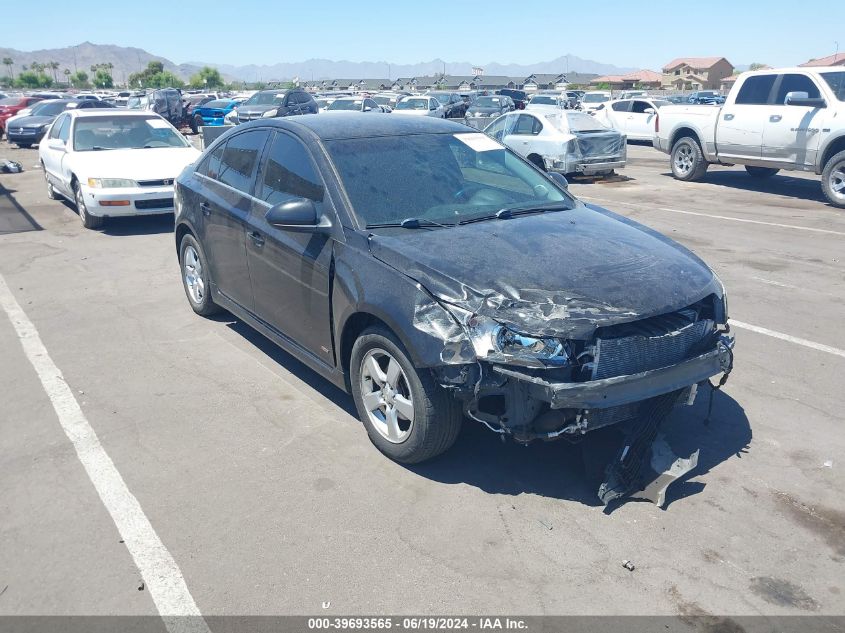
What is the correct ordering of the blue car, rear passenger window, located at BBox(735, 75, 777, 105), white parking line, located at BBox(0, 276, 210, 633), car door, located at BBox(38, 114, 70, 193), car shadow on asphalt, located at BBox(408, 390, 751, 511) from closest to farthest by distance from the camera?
white parking line, located at BBox(0, 276, 210, 633), car shadow on asphalt, located at BBox(408, 390, 751, 511), car door, located at BBox(38, 114, 70, 193), rear passenger window, located at BBox(735, 75, 777, 105), the blue car

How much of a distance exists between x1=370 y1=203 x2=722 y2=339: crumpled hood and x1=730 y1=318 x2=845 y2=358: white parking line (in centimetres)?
215

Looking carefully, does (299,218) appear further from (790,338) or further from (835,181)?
(835,181)

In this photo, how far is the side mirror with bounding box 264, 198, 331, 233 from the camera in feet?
14.3

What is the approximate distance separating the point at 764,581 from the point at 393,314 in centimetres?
210

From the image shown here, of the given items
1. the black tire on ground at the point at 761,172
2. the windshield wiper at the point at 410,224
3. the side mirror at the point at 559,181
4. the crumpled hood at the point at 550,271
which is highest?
the side mirror at the point at 559,181

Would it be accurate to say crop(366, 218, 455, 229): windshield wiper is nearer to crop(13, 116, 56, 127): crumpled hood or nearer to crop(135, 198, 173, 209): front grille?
crop(135, 198, 173, 209): front grille

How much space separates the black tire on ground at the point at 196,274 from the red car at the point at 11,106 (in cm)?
2676

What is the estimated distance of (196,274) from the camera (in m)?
6.65

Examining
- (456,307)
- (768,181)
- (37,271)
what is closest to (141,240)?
(37,271)

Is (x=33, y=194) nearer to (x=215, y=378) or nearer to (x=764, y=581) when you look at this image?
(x=215, y=378)

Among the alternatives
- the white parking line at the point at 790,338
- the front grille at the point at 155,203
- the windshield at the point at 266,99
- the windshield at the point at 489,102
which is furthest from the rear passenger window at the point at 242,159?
the windshield at the point at 489,102

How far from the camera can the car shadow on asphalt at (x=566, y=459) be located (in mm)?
3934

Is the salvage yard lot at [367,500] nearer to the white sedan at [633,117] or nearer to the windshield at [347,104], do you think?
the white sedan at [633,117]

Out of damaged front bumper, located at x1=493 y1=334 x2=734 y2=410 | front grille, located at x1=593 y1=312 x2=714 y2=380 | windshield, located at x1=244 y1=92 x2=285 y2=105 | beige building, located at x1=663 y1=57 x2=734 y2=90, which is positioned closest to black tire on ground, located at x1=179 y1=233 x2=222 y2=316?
damaged front bumper, located at x1=493 y1=334 x2=734 y2=410
